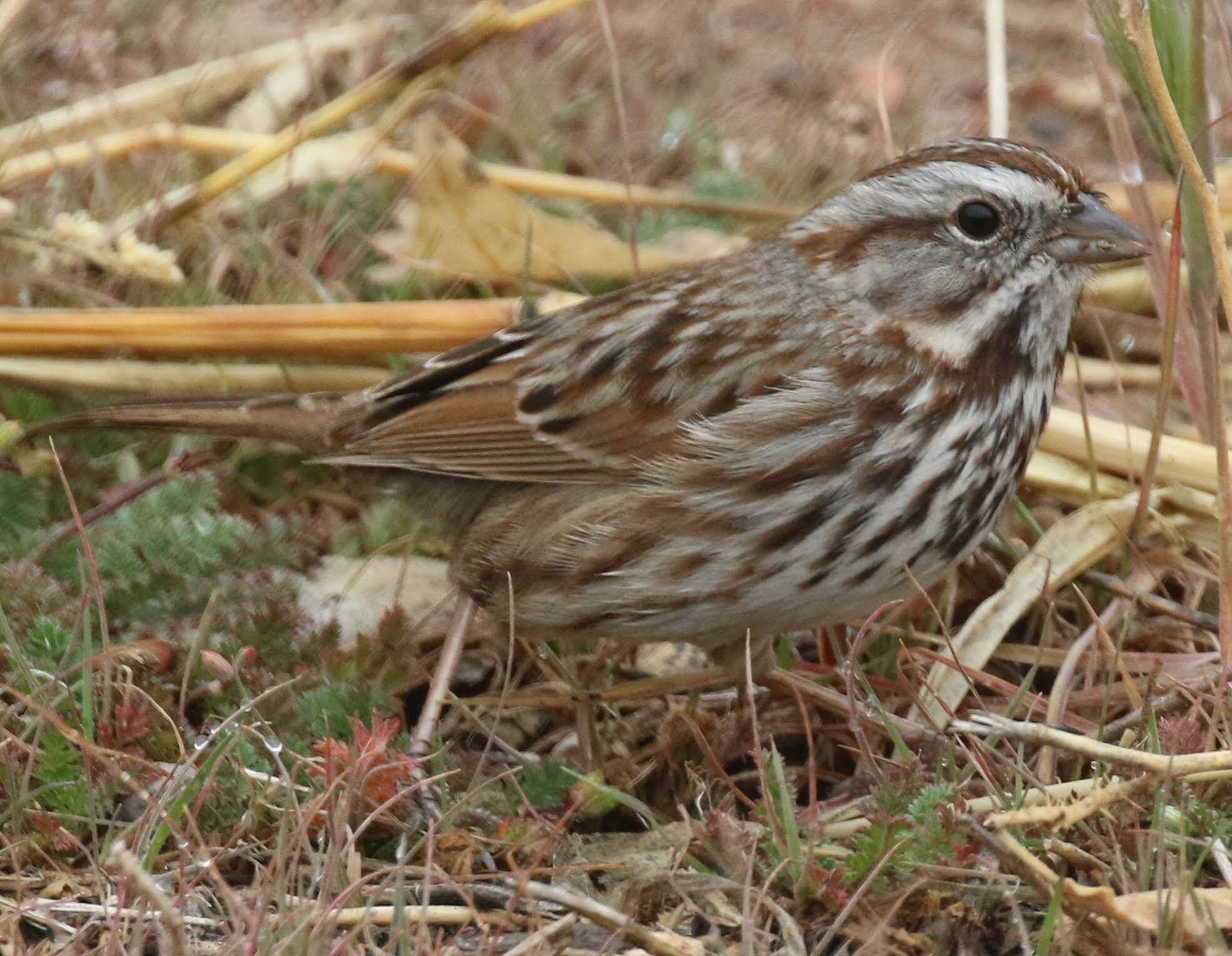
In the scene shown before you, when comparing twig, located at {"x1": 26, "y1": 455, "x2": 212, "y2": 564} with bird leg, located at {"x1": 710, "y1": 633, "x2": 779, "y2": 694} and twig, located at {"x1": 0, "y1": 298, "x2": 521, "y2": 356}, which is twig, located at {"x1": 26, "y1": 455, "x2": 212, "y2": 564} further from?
bird leg, located at {"x1": 710, "y1": 633, "x2": 779, "y2": 694}

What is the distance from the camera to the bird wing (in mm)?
3244

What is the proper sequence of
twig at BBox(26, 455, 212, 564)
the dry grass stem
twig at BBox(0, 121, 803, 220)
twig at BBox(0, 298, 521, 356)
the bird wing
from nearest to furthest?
1. the bird wing
2. twig at BBox(26, 455, 212, 564)
3. twig at BBox(0, 298, 521, 356)
4. twig at BBox(0, 121, 803, 220)
5. the dry grass stem

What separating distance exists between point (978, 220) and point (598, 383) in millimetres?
A: 737

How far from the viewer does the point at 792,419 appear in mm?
3119

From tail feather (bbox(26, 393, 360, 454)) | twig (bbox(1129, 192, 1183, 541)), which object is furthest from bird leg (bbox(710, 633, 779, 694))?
tail feather (bbox(26, 393, 360, 454))

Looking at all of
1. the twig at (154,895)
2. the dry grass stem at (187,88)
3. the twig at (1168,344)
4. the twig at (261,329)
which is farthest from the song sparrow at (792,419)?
the dry grass stem at (187,88)

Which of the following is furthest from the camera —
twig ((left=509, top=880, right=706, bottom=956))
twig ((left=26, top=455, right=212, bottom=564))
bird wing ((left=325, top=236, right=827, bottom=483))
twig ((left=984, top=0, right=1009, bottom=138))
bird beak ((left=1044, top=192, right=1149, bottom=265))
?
twig ((left=984, top=0, right=1009, bottom=138))

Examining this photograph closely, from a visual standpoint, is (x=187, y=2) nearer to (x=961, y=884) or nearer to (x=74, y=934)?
(x=74, y=934)

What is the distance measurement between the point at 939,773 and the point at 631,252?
1.77 meters

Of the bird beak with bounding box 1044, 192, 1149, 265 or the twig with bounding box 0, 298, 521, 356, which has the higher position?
Result: the bird beak with bounding box 1044, 192, 1149, 265

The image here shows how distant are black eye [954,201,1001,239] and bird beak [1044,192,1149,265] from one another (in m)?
0.10

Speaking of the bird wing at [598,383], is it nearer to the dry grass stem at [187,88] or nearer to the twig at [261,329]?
the twig at [261,329]

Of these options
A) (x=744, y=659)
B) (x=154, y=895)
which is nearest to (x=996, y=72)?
(x=744, y=659)

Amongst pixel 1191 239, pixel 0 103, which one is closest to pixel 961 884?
pixel 1191 239
